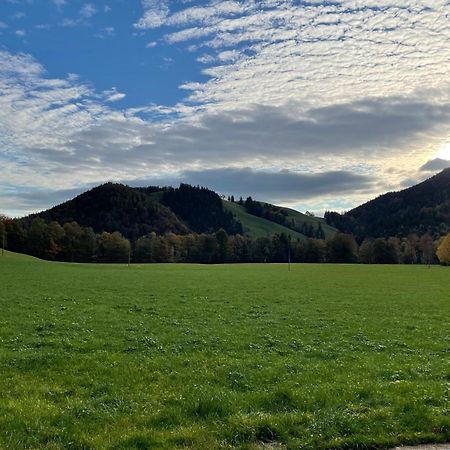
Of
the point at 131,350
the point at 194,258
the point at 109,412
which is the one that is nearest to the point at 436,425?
the point at 109,412

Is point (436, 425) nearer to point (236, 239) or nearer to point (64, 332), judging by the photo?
point (64, 332)

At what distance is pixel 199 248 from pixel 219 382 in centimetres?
17131

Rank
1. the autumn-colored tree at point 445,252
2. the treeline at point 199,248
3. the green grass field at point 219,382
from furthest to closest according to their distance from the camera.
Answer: the treeline at point 199,248, the autumn-colored tree at point 445,252, the green grass field at point 219,382

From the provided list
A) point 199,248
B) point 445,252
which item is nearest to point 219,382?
point 445,252

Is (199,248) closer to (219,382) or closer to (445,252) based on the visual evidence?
(445,252)

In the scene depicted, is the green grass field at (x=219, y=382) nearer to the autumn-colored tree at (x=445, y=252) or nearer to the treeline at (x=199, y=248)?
the treeline at (x=199, y=248)

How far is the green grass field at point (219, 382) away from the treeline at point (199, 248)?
120073 millimetres

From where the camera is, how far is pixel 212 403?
10.5 meters

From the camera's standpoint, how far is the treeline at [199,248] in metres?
146

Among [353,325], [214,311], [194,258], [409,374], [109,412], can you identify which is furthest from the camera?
[194,258]

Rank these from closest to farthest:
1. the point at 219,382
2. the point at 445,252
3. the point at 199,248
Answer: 1. the point at 219,382
2. the point at 445,252
3. the point at 199,248

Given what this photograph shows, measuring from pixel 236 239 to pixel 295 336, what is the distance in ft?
574

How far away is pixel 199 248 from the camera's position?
7234 inches

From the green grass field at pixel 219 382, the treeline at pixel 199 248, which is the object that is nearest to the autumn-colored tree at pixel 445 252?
the treeline at pixel 199 248
